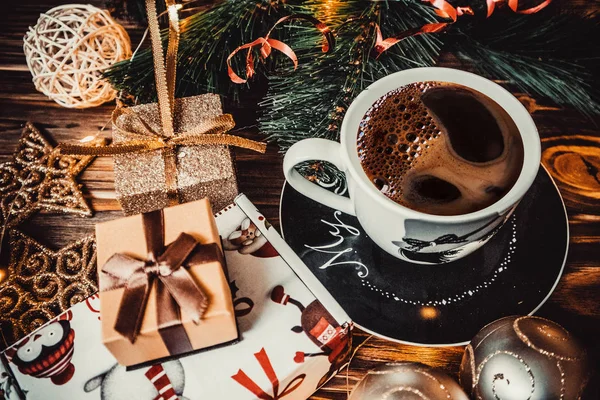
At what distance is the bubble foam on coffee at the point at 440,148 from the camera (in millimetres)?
556

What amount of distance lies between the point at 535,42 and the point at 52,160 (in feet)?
2.35

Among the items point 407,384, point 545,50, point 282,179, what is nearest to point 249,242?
point 282,179

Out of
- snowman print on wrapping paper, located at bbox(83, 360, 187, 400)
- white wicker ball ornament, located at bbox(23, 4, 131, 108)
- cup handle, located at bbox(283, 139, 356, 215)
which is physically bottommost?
snowman print on wrapping paper, located at bbox(83, 360, 187, 400)

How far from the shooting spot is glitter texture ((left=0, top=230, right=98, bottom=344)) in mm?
647

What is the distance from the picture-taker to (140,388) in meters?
0.56

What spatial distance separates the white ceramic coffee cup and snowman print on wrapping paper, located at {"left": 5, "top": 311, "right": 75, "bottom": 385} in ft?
1.04

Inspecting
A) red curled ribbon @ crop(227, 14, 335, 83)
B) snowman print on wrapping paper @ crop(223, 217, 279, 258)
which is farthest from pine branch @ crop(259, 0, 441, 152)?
snowman print on wrapping paper @ crop(223, 217, 279, 258)

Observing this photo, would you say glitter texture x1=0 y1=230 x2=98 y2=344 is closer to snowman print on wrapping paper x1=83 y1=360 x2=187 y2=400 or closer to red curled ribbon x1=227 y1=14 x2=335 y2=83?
snowman print on wrapping paper x1=83 y1=360 x2=187 y2=400

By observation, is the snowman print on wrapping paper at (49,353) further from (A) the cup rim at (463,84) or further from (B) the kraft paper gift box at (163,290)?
(A) the cup rim at (463,84)

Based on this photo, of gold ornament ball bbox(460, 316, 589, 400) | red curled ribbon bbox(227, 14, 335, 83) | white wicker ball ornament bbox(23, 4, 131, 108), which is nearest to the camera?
gold ornament ball bbox(460, 316, 589, 400)

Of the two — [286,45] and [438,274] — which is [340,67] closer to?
[286,45]

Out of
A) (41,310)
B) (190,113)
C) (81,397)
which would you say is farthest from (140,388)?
(190,113)

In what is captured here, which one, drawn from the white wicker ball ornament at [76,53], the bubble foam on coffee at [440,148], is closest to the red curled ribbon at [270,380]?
the bubble foam on coffee at [440,148]

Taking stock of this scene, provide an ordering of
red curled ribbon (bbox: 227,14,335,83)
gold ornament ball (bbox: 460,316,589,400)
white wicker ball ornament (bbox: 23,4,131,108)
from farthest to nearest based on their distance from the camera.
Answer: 1. white wicker ball ornament (bbox: 23,4,131,108)
2. red curled ribbon (bbox: 227,14,335,83)
3. gold ornament ball (bbox: 460,316,589,400)
